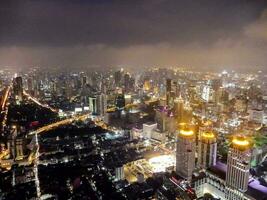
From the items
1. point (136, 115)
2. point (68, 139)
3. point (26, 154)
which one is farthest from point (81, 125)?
point (26, 154)

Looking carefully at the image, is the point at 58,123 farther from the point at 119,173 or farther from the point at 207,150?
the point at 207,150

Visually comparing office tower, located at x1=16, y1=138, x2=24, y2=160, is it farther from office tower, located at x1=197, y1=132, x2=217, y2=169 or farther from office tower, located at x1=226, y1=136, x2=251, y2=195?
office tower, located at x1=226, y1=136, x2=251, y2=195

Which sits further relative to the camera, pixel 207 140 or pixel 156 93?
pixel 156 93

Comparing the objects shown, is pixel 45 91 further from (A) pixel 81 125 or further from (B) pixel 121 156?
(B) pixel 121 156

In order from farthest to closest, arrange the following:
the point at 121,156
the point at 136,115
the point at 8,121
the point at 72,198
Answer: the point at 136,115 < the point at 8,121 < the point at 121,156 < the point at 72,198

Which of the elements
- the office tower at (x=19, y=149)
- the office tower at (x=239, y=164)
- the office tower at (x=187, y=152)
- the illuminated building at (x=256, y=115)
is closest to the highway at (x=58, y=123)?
the office tower at (x=19, y=149)

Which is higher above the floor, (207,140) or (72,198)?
(207,140)
